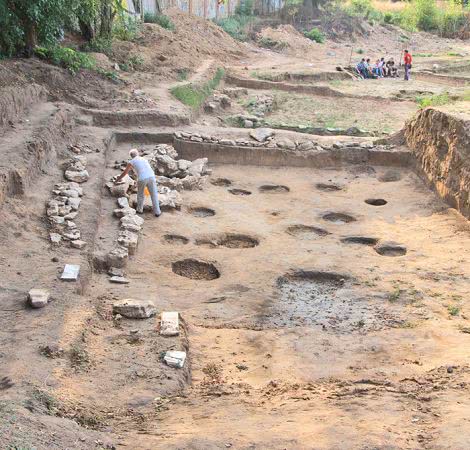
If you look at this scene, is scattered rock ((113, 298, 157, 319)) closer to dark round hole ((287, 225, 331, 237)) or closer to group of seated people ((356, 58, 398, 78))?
dark round hole ((287, 225, 331, 237))

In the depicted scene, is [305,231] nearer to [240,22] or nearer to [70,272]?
[70,272]

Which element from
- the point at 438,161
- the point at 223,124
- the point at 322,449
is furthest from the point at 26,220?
the point at 223,124

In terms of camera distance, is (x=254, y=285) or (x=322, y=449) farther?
(x=254, y=285)

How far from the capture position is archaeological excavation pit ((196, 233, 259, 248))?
10.6 meters

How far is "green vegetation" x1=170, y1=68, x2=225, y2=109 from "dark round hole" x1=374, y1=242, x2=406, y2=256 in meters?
8.68

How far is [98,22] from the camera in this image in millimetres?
20547

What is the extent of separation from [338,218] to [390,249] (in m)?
1.73

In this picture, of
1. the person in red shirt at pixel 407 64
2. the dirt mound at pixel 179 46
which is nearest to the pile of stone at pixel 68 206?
the dirt mound at pixel 179 46

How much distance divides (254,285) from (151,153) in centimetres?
598

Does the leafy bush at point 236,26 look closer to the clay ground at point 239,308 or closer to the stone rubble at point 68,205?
the clay ground at point 239,308

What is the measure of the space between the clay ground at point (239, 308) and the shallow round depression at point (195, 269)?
0.03 metres

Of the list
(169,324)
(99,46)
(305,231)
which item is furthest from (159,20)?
(169,324)

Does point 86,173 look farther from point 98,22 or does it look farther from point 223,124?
point 98,22

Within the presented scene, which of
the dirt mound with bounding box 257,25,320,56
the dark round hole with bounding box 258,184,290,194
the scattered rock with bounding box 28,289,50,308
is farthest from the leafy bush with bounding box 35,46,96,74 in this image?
the dirt mound with bounding box 257,25,320,56
